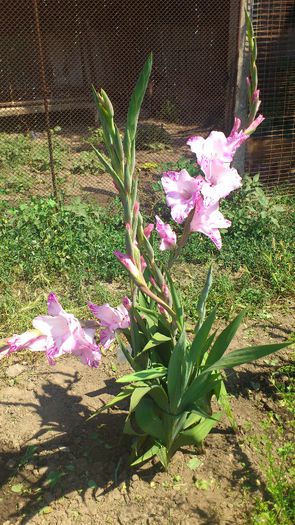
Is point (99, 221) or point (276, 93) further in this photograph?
point (276, 93)

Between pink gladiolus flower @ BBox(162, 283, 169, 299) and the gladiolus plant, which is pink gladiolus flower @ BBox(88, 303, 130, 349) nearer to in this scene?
the gladiolus plant

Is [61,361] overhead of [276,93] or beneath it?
beneath

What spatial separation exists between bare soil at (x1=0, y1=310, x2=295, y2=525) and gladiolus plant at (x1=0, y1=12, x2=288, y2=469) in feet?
0.41

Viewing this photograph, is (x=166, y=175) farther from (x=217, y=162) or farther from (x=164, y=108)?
(x=164, y=108)

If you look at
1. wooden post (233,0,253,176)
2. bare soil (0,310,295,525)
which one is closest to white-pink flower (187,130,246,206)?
bare soil (0,310,295,525)

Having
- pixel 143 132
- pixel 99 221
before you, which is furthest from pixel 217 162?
pixel 143 132

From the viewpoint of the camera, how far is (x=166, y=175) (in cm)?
149

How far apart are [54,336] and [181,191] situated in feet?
1.93

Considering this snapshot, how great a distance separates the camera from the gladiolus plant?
1447 mm

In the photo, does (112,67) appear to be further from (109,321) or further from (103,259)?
(109,321)

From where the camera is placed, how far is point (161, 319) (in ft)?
5.77

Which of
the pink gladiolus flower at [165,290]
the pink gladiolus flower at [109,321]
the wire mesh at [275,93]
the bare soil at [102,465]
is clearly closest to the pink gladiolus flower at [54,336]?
the pink gladiolus flower at [109,321]

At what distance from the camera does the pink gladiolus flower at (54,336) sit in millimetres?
1490

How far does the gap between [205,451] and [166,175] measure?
1.24 m
